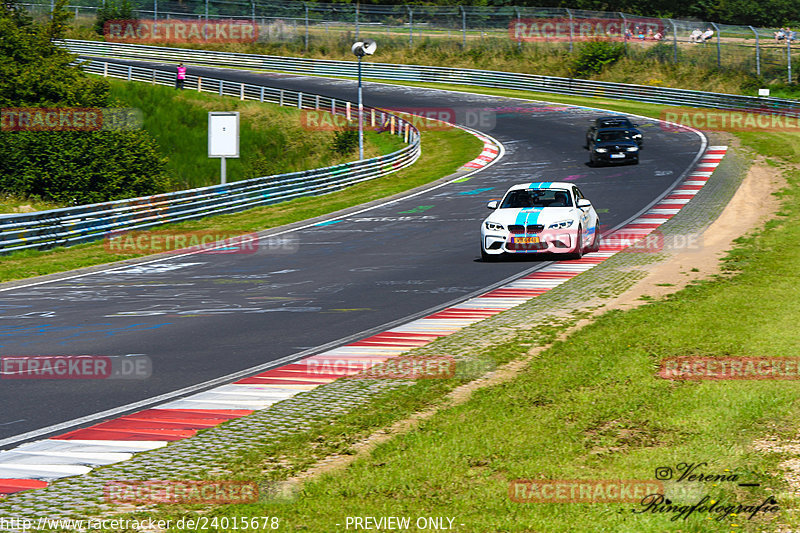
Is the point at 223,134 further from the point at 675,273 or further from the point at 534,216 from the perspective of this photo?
the point at 675,273

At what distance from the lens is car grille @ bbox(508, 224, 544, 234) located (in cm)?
1844

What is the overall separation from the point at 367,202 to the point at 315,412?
78.3ft

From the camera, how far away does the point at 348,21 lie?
232ft

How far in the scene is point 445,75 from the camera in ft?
211

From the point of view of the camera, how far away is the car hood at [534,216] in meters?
18.5

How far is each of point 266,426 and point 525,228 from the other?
11.5 metres

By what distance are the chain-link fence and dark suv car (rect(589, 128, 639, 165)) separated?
23.7 meters

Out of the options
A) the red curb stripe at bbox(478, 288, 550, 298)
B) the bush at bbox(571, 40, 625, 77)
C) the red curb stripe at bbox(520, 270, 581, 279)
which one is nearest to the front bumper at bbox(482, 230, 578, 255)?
the red curb stripe at bbox(520, 270, 581, 279)

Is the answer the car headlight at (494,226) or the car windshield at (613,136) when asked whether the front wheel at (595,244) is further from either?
the car windshield at (613,136)

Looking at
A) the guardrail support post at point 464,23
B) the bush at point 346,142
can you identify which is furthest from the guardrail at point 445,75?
the bush at point 346,142

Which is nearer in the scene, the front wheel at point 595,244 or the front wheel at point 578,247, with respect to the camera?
the front wheel at point 578,247

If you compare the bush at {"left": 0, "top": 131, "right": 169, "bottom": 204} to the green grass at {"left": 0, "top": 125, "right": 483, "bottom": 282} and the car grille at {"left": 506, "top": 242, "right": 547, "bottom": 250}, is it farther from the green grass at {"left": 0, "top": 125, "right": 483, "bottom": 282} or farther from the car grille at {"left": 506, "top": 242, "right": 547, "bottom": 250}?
the car grille at {"left": 506, "top": 242, "right": 547, "bottom": 250}

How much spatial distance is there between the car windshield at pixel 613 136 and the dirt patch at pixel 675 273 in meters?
5.21

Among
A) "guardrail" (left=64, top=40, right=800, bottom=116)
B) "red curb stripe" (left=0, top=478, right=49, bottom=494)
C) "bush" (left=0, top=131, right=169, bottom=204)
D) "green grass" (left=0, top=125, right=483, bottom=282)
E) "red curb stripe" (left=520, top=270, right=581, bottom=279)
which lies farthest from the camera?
"guardrail" (left=64, top=40, right=800, bottom=116)
